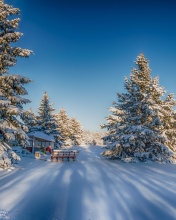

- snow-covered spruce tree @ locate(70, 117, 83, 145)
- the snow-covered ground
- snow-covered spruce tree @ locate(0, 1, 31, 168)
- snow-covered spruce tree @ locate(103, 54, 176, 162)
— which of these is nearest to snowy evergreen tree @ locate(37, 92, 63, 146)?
snow-covered spruce tree @ locate(70, 117, 83, 145)

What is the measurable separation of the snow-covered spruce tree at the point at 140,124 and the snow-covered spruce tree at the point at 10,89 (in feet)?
Result: 37.0

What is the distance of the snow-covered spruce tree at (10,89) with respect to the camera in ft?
47.9

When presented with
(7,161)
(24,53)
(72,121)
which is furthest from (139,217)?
(72,121)

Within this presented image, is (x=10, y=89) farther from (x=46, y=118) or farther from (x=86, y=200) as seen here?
(x=46, y=118)

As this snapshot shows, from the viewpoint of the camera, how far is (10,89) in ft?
51.9

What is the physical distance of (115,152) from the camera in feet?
84.7

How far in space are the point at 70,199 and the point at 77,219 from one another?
185 centimetres

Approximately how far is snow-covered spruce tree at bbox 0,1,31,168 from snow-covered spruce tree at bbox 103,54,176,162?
37.0 ft

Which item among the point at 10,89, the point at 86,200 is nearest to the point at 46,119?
the point at 10,89

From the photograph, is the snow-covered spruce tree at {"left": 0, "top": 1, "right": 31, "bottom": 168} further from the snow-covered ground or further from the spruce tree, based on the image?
the spruce tree

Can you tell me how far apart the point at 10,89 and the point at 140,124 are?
14.3 m

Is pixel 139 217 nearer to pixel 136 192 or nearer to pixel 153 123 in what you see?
pixel 136 192

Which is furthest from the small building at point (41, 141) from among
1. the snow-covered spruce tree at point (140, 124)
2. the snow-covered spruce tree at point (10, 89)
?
the snow-covered spruce tree at point (10, 89)

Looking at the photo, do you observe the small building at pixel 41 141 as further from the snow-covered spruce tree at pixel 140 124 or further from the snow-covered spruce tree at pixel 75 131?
the snow-covered spruce tree at pixel 75 131
